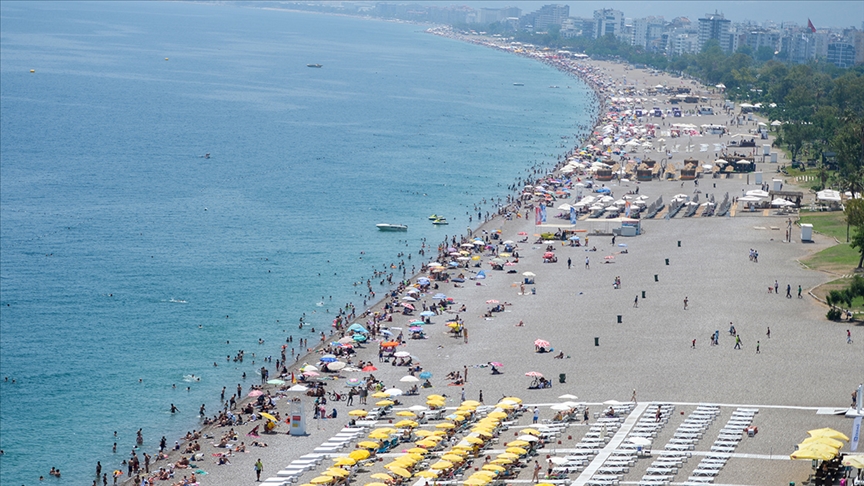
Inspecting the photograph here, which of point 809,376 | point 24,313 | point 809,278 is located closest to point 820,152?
point 809,278

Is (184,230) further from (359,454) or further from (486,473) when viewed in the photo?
(486,473)

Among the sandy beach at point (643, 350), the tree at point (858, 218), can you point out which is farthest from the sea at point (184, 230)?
the tree at point (858, 218)

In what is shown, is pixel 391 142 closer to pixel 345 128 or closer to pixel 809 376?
pixel 345 128

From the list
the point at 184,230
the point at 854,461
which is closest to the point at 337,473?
the point at 854,461

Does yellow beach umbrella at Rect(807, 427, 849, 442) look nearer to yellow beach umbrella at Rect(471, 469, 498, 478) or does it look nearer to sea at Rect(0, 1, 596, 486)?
yellow beach umbrella at Rect(471, 469, 498, 478)

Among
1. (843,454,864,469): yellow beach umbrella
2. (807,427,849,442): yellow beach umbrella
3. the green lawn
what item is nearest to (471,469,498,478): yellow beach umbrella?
(807,427,849,442): yellow beach umbrella

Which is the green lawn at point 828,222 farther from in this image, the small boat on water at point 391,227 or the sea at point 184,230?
the small boat on water at point 391,227
